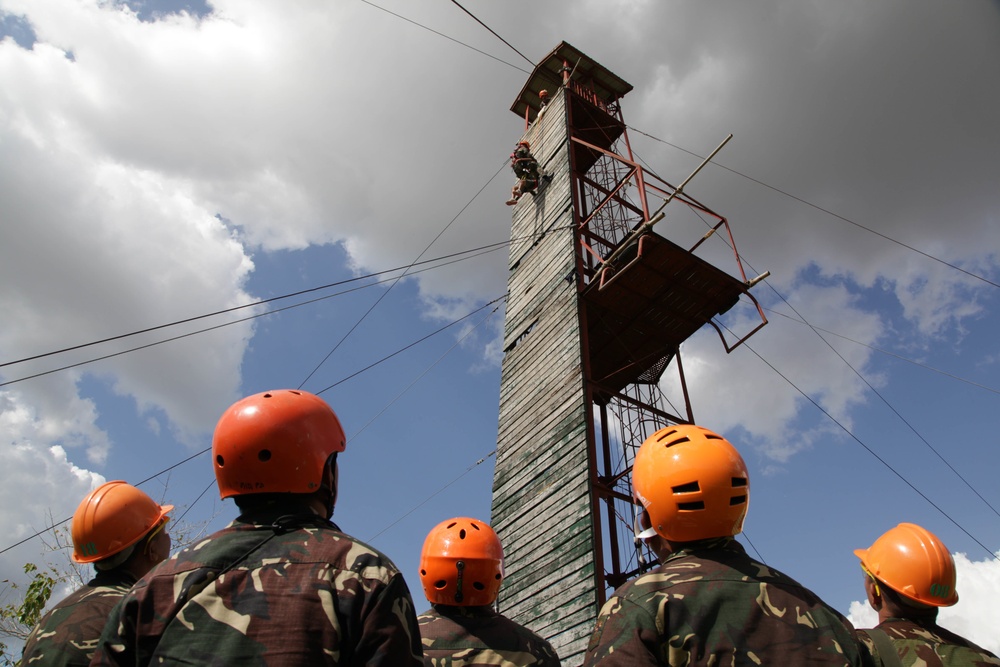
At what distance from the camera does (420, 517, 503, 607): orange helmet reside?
345 cm

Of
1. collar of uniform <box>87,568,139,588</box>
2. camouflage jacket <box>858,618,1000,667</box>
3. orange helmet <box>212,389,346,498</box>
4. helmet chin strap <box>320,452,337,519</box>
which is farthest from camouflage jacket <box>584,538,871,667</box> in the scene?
collar of uniform <box>87,568,139,588</box>

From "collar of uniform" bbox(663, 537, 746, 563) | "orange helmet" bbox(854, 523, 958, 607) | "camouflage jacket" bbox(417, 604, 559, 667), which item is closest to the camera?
"collar of uniform" bbox(663, 537, 746, 563)

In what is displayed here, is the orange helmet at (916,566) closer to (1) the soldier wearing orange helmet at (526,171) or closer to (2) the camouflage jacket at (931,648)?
(2) the camouflage jacket at (931,648)

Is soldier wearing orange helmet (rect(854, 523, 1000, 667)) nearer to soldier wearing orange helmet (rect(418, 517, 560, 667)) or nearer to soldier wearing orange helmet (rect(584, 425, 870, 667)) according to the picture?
soldier wearing orange helmet (rect(584, 425, 870, 667))

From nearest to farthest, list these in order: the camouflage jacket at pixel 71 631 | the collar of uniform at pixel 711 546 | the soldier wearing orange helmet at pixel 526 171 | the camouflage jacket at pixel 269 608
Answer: the camouflage jacket at pixel 269 608, the collar of uniform at pixel 711 546, the camouflage jacket at pixel 71 631, the soldier wearing orange helmet at pixel 526 171

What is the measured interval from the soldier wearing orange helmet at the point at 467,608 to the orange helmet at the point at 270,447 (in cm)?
142

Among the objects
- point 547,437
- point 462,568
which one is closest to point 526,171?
point 547,437

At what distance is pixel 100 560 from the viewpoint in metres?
3.25

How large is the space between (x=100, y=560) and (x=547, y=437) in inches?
326

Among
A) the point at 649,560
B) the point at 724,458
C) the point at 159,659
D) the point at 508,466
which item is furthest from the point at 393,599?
the point at 508,466

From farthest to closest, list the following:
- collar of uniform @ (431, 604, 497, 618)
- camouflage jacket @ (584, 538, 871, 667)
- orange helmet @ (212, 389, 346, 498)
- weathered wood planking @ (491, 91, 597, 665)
Result: 1. weathered wood planking @ (491, 91, 597, 665)
2. collar of uniform @ (431, 604, 497, 618)
3. orange helmet @ (212, 389, 346, 498)
4. camouflage jacket @ (584, 538, 871, 667)

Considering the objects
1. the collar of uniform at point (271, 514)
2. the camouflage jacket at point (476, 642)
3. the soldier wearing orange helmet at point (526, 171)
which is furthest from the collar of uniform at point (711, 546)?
the soldier wearing orange helmet at point (526, 171)

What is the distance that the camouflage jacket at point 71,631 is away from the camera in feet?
8.64

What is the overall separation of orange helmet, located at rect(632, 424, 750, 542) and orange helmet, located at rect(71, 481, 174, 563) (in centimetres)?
262
